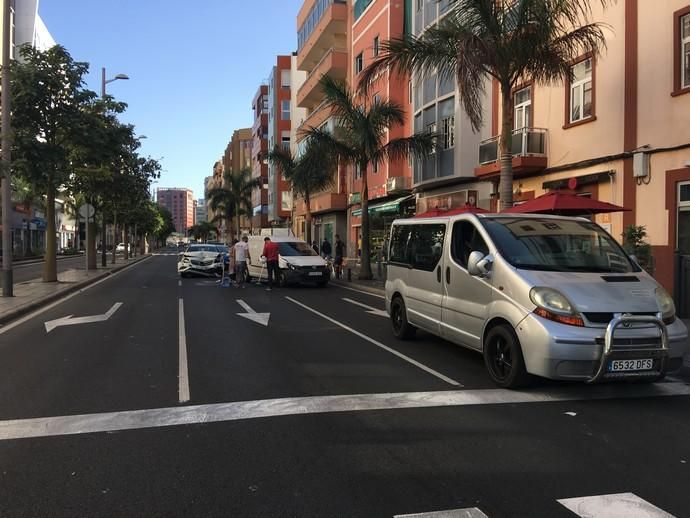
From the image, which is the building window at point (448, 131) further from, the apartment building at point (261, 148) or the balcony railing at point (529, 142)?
the apartment building at point (261, 148)

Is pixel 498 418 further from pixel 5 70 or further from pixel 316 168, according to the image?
pixel 316 168

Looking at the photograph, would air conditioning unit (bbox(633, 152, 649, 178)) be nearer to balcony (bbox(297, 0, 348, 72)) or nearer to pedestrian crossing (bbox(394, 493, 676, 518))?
pedestrian crossing (bbox(394, 493, 676, 518))

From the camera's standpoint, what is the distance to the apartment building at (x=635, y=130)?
13102 mm

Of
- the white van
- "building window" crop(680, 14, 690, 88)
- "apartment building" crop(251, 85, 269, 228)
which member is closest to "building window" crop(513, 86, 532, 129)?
"building window" crop(680, 14, 690, 88)

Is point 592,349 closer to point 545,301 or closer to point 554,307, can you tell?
point 554,307

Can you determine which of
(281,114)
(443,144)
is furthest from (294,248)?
(281,114)

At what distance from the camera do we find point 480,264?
21.5 ft

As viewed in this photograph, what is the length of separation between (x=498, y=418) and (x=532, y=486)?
4.88ft

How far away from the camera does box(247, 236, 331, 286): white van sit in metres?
20.3

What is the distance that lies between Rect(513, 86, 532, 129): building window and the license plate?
46.9ft

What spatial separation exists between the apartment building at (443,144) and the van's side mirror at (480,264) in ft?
48.0

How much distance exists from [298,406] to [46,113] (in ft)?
54.0

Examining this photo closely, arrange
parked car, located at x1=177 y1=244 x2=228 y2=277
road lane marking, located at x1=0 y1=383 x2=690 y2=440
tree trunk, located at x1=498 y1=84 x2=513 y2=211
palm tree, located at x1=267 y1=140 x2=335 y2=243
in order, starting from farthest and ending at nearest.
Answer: parked car, located at x1=177 y1=244 x2=228 y2=277 < palm tree, located at x1=267 y1=140 x2=335 y2=243 < tree trunk, located at x1=498 y1=84 x2=513 y2=211 < road lane marking, located at x1=0 y1=383 x2=690 y2=440

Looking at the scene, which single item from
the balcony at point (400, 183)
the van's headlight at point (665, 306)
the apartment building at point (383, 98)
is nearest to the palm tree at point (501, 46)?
the van's headlight at point (665, 306)
